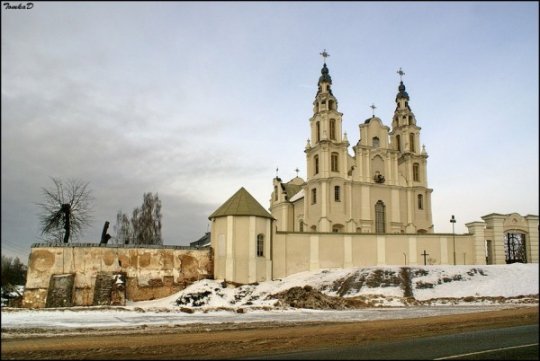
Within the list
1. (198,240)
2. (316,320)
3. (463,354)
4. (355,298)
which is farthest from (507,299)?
(198,240)

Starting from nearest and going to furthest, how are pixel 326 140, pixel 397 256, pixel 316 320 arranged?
pixel 316 320, pixel 397 256, pixel 326 140

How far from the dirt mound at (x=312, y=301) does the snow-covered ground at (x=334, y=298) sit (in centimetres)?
23

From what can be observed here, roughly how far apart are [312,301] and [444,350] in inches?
682

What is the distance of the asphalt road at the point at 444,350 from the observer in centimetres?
1103

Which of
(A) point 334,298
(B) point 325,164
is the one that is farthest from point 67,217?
(B) point 325,164

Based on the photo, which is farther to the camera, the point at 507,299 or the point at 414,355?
the point at 507,299

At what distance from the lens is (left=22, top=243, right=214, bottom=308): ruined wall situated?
105 feet

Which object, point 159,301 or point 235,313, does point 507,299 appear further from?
point 159,301

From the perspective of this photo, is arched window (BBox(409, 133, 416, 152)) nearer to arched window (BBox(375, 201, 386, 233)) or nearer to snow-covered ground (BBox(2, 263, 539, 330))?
arched window (BBox(375, 201, 386, 233))

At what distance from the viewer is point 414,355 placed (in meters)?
11.3

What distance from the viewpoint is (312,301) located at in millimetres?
28891

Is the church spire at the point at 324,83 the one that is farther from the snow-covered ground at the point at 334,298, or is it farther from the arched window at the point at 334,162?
the snow-covered ground at the point at 334,298

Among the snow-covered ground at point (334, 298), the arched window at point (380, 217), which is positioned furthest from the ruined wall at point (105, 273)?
the arched window at point (380, 217)

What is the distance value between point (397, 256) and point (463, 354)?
3177cm
